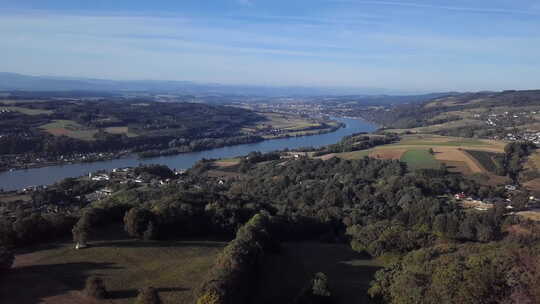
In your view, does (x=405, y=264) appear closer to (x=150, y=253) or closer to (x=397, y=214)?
(x=150, y=253)

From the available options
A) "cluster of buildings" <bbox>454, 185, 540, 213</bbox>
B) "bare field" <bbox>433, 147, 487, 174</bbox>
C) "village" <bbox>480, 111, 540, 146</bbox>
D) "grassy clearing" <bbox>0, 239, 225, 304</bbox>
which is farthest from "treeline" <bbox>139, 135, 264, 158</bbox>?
"grassy clearing" <bbox>0, 239, 225, 304</bbox>

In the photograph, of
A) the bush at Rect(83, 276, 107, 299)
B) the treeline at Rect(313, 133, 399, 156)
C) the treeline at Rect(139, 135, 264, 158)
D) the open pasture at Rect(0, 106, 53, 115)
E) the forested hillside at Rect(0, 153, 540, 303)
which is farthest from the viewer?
the open pasture at Rect(0, 106, 53, 115)

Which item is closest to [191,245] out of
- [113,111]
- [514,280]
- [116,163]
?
[514,280]

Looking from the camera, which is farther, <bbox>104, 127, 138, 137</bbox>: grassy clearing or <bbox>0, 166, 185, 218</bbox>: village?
<bbox>104, 127, 138, 137</bbox>: grassy clearing

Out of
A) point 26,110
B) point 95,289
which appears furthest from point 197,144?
point 95,289

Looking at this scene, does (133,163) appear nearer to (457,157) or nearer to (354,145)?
(354,145)

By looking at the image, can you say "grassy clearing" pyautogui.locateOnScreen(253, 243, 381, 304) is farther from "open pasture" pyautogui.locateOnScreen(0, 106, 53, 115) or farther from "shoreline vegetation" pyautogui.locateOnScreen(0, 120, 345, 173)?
"open pasture" pyautogui.locateOnScreen(0, 106, 53, 115)

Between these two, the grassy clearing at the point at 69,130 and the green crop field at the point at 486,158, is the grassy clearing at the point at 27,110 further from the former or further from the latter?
the green crop field at the point at 486,158
